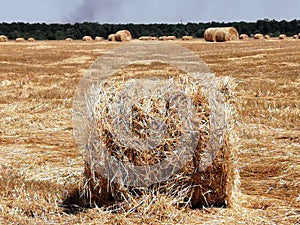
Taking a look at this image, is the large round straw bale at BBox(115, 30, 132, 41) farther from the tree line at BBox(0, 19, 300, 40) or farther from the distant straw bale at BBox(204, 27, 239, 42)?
the tree line at BBox(0, 19, 300, 40)

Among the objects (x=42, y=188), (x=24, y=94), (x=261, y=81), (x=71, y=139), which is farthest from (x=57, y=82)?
(x=42, y=188)

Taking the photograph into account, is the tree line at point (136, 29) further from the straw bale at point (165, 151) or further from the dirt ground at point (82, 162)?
the straw bale at point (165, 151)

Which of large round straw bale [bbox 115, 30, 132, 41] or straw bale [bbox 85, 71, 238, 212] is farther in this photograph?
large round straw bale [bbox 115, 30, 132, 41]

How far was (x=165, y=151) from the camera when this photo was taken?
175 inches

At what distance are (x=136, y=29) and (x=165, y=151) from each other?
235ft

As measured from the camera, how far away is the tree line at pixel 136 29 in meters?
69.5

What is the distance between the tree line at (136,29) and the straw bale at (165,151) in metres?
63.2

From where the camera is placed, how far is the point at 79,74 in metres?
16.4

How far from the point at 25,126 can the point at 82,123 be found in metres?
4.00

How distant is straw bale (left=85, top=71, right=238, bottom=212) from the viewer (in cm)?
443

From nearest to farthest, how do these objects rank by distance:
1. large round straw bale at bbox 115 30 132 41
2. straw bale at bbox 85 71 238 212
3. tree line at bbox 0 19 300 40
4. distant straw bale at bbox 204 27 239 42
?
straw bale at bbox 85 71 238 212 → distant straw bale at bbox 204 27 239 42 → large round straw bale at bbox 115 30 132 41 → tree line at bbox 0 19 300 40

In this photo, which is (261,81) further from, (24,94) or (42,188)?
(42,188)

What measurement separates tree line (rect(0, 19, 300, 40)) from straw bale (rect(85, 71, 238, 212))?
63.2 metres

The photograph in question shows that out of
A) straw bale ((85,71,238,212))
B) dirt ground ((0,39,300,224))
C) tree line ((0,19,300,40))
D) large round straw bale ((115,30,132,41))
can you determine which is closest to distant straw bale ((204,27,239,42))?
large round straw bale ((115,30,132,41))
